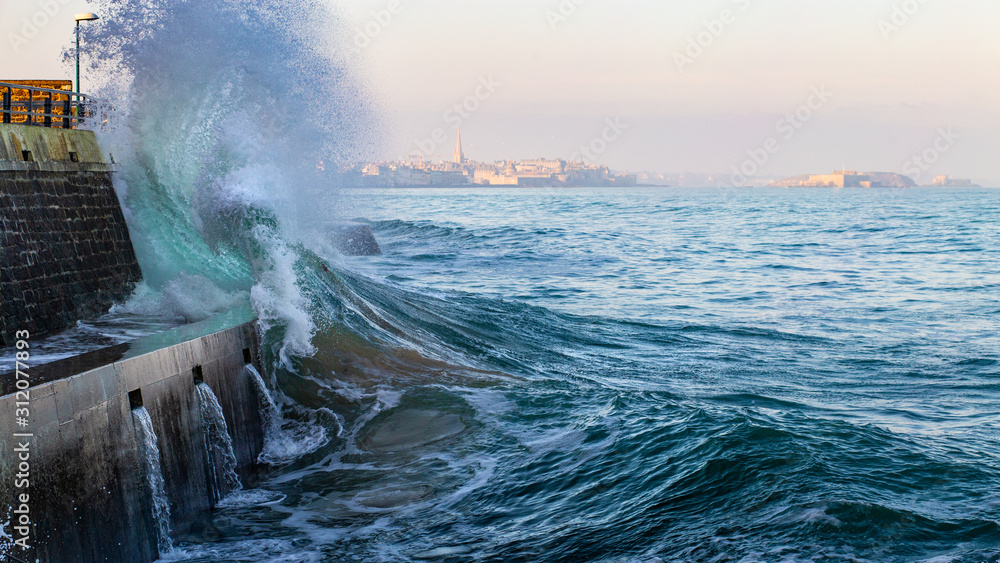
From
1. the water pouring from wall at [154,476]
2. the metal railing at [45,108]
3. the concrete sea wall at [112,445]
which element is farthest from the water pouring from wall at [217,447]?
the metal railing at [45,108]

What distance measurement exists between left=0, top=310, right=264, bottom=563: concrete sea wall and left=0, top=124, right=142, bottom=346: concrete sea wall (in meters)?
2.08

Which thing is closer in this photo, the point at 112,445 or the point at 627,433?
the point at 112,445

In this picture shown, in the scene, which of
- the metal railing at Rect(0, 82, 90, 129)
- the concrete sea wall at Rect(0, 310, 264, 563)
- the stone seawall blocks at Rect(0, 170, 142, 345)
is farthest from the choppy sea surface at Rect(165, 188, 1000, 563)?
the metal railing at Rect(0, 82, 90, 129)

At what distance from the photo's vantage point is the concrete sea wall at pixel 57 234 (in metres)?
7.60

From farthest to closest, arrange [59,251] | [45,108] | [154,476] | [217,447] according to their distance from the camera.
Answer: [45,108] → [59,251] → [217,447] → [154,476]

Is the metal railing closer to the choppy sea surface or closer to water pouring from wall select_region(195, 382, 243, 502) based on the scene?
the choppy sea surface

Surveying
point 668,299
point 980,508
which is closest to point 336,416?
point 980,508

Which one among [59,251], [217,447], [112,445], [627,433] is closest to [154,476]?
[112,445]

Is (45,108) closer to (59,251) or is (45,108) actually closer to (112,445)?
(59,251)

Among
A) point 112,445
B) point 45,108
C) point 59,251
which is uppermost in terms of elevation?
point 45,108

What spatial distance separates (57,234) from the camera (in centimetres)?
854

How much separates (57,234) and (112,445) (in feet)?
15.0

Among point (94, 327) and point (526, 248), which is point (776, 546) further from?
point (526, 248)

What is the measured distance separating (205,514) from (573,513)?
2923 mm
